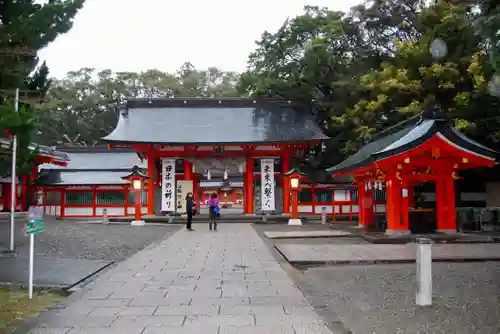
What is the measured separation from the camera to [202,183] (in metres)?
50.4

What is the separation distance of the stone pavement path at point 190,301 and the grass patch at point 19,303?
360 millimetres

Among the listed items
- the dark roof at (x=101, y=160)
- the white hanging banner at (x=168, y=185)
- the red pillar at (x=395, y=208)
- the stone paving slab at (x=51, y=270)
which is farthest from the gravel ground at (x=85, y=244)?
the dark roof at (x=101, y=160)

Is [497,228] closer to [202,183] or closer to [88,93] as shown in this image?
[202,183]

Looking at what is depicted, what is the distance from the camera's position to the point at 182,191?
90.3ft

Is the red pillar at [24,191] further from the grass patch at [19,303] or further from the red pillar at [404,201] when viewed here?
the grass patch at [19,303]

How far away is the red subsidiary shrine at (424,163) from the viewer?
14.4 m

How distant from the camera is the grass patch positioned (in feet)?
20.0

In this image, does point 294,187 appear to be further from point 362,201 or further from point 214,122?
point 214,122

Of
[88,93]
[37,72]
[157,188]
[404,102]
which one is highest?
[88,93]

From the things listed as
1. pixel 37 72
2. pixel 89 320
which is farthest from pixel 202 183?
pixel 89 320

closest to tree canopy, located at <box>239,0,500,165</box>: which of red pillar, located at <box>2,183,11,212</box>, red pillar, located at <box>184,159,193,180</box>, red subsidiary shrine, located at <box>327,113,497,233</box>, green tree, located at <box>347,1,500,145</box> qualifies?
green tree, located at <box>347,1,500,145</box>

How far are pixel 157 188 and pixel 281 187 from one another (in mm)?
7438

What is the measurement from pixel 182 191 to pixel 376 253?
671 inches

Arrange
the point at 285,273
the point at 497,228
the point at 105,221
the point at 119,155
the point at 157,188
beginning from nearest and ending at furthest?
the point at 285,273
the point at 497,228
the point at 105,221
the point at 157,188
the point at 119,155
